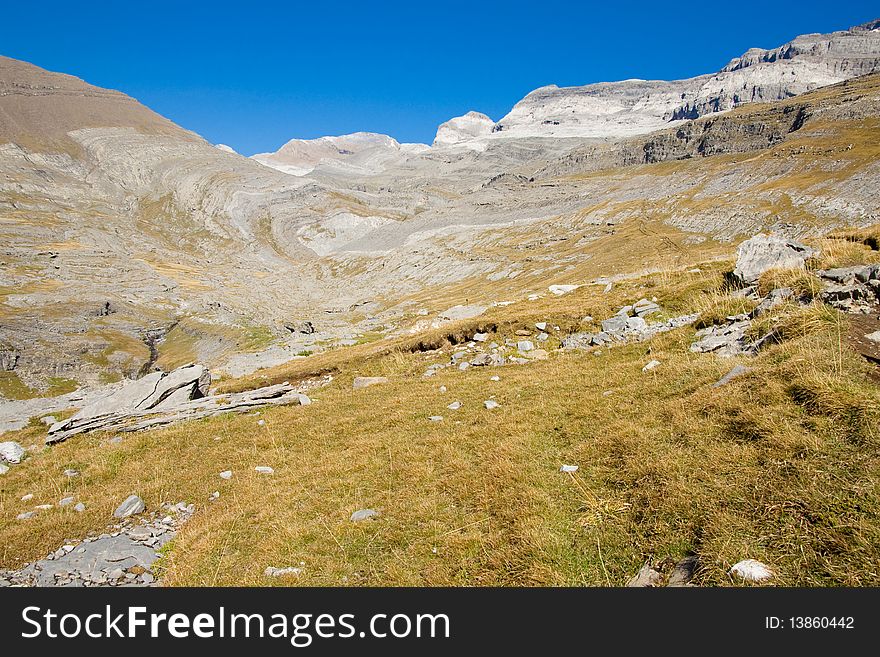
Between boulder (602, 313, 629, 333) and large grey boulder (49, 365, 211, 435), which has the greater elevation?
boulder (602, 313, 629, 333)

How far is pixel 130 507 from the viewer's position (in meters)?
10.2

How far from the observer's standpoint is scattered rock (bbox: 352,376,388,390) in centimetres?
1869

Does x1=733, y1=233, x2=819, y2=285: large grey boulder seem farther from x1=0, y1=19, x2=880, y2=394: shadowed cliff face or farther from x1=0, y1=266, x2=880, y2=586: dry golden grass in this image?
x1=0, y1=19, x2=880, y2=394: shadowed cliff face

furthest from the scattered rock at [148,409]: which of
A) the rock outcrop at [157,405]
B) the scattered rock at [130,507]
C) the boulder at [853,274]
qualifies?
the boulder at [853,274]

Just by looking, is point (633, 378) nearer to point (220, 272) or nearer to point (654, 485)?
point (654, 485)

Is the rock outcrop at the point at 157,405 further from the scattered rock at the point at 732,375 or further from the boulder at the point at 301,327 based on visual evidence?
the boulder at the point at 301,327

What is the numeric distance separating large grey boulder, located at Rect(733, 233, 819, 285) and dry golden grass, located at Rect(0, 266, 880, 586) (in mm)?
7291

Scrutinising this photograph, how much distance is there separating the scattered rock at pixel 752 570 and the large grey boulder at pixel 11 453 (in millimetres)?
20696

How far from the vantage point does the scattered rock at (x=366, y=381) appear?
736 inches

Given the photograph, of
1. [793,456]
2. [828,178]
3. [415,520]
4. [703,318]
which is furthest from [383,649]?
[828,178]

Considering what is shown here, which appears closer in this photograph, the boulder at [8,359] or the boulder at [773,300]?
the boulder at [773,300]

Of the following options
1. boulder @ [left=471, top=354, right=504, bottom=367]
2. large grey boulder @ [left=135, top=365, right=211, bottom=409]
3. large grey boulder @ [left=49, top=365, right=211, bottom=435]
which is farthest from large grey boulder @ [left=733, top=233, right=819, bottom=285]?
large grey boulder @ [left=135, top=365, right=211, bottom=409]

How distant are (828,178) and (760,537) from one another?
396ft

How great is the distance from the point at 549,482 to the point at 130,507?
10099mm
